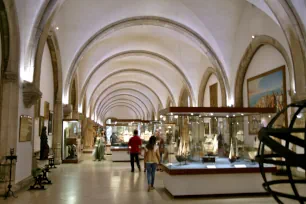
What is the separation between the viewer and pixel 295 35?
9.16m

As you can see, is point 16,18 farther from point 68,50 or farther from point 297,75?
point 297,75

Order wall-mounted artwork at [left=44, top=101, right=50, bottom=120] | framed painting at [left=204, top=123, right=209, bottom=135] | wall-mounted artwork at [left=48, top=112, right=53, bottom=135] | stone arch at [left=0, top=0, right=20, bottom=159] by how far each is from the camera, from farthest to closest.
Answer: wall-mounted artwork at [left=48, top=112, right=53, bottom=135] → wall-mounted artwork at [left=44, top=101, right=50, bottom=120] → framed painting at [left=204, top=123, right=209, bottom=135] → stone arch at [left=0, top=0, right=20, bottom=159]

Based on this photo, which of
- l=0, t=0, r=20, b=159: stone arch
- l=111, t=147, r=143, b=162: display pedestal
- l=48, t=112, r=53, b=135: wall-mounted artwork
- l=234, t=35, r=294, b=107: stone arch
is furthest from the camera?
l=111, t=147, r=143, b=162: display pedestal

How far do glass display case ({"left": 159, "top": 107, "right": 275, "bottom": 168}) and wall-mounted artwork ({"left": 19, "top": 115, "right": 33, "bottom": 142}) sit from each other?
11.7 feet

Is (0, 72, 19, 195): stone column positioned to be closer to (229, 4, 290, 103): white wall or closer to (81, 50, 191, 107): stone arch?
(229, 4, 290, 103): white wall

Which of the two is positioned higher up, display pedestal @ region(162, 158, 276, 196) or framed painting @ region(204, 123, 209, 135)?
framed painting @ region(204, 123, 209, 135)

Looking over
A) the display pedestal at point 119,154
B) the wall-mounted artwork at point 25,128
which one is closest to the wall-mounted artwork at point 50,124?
the display pedestal at point 119,154

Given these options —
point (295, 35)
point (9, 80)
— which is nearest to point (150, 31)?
point (295, 35)

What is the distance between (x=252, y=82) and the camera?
532 inches

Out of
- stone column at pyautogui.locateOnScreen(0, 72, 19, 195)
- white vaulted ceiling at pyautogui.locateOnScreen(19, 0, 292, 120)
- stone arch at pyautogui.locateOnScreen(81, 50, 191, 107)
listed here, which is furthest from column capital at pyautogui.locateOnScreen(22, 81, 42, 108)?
stone arch at pyautogui.locateOnScreen(81, 50, 191, 107)

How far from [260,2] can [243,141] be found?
4869 millimetres

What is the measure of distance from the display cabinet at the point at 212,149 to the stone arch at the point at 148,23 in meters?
6.60

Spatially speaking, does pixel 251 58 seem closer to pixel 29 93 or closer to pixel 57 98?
pixel 57 98

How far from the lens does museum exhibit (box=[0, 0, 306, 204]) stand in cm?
700
